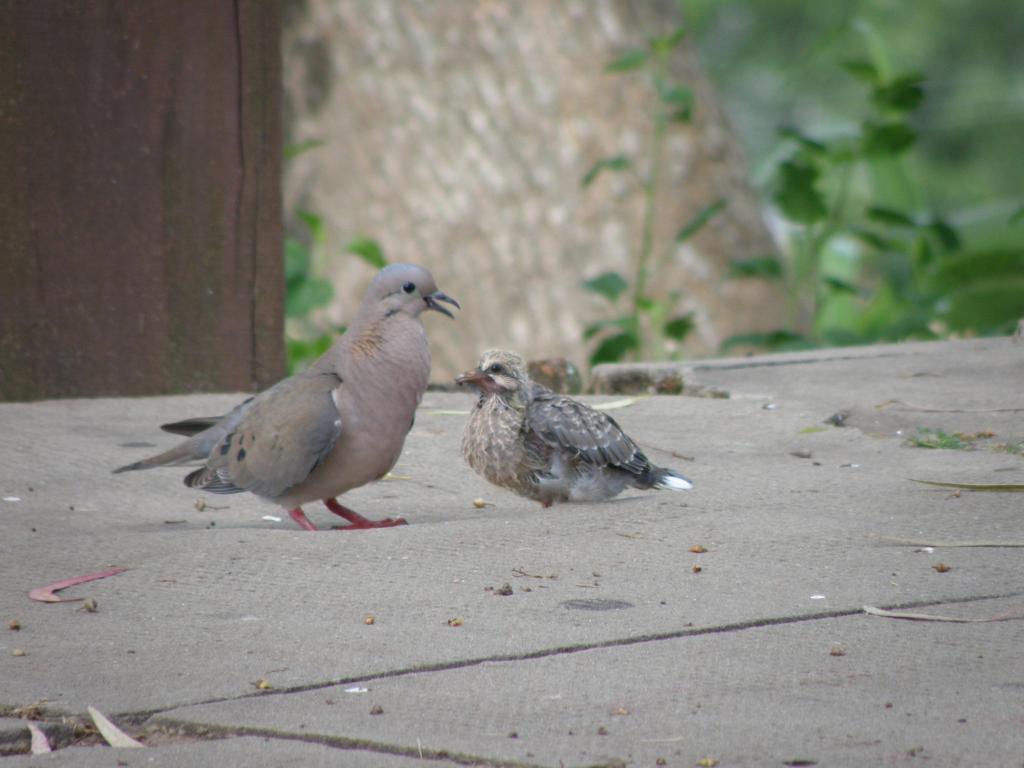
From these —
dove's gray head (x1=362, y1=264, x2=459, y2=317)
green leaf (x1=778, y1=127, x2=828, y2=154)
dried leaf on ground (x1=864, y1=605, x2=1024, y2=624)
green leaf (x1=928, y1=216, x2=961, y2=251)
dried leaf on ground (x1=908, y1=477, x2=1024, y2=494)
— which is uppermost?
green leaf (x1=778, y1=127, x2=828, y2=154)

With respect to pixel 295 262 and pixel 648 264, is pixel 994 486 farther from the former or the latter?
pixel 648 264

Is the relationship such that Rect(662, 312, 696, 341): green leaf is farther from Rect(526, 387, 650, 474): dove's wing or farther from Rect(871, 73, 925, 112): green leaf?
Rect(526, 387, 650, 474): dove's wing

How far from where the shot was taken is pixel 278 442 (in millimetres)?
4051

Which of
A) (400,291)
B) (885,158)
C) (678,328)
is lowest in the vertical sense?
(678,328)

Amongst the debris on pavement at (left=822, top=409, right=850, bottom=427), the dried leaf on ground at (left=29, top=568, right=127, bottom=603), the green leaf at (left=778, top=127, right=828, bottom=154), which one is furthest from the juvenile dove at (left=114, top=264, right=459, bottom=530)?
the green leaf at (left=778, top=127, right=828, bottom=154)

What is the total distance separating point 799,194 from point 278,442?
4944 mm

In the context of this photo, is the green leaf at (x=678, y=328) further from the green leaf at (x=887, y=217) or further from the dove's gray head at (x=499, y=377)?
the dove's gray head at (x=499, y=377)

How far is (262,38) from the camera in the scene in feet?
20.1

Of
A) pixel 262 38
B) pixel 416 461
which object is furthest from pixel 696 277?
pixel 416 461

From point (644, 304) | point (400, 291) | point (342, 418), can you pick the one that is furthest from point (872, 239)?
point (342, 418)

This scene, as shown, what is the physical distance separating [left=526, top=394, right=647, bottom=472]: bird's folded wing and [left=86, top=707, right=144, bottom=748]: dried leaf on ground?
6.49 ft

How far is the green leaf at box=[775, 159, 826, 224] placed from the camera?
8266mm

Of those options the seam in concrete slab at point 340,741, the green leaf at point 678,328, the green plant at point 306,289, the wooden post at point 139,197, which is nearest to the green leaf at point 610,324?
the green leaf at point 678,328

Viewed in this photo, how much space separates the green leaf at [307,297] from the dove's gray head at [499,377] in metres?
3.14
